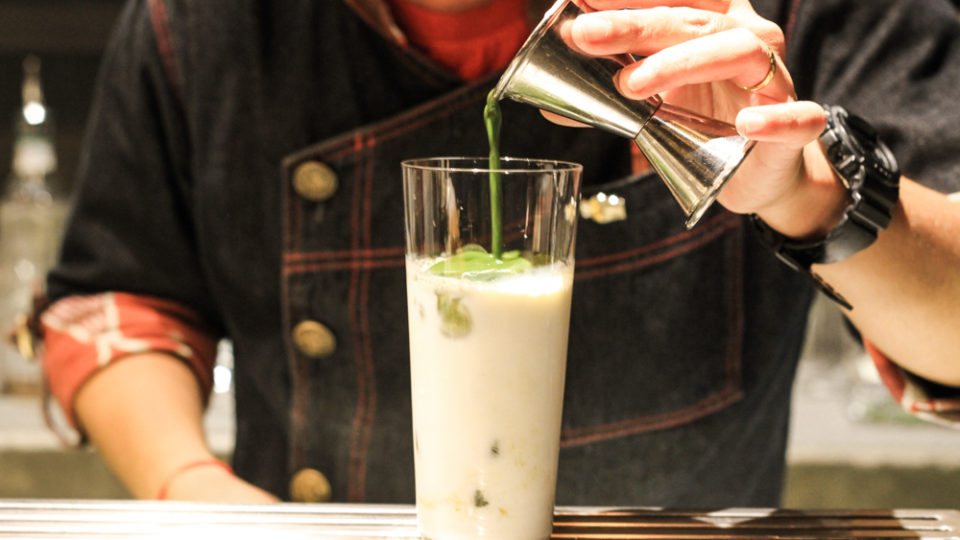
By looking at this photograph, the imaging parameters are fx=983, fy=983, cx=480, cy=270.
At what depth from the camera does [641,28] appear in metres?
0.74

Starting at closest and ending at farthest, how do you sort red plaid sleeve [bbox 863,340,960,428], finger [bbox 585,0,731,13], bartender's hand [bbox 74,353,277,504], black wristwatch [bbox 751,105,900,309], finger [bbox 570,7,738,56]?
finger [bbox 570,7,738,56], finger [bbox 585,0,731,13], black wristwatch [bbox 751,105,900,309], red plaid sleeve [bbox 863,340,960,428], bartender's hand [bbox 74,353,277,504]

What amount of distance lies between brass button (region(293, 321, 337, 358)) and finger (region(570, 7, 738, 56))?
2.21 feet

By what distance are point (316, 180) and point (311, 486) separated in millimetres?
417

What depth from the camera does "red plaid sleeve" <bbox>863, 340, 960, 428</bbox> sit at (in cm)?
111

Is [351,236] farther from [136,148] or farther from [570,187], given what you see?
[570,187]

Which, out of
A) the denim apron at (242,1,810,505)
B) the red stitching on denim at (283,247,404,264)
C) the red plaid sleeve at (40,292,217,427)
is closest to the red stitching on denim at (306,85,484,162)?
the denim apron at (242,1,810,505)

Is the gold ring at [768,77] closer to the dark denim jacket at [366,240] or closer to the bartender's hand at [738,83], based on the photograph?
the bartender's hand at [738,83]

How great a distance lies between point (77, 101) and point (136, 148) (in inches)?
59.9

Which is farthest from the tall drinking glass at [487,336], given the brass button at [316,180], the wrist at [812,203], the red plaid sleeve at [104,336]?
the red plaid sleeve at [104,336]

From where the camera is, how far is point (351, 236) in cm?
129

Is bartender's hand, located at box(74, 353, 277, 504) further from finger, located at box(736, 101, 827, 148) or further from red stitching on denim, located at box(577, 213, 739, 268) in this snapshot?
finger, located at box(736, 101, 827, 148)

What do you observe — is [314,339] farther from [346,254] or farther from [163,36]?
[163,36]

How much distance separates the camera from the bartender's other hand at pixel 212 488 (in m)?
1.14

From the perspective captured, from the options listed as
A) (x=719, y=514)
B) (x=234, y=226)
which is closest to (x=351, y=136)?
(x=234, y=226)
